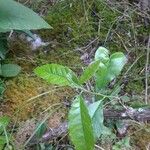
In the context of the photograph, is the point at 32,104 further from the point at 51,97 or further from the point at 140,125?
the point at 140,125

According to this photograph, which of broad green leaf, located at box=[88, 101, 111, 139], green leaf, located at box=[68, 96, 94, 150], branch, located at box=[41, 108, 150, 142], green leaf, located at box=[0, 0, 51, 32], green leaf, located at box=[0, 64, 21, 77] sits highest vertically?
green leaf, located at box=[0, 0, 51, 32]

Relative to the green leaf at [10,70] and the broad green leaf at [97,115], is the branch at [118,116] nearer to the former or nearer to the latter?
the broad green leaf at [97,115]

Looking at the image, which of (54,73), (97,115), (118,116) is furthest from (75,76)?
(118,116)

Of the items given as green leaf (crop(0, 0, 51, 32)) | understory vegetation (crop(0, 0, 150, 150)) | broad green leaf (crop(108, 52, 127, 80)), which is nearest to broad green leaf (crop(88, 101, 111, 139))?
understory vegetation (crop(0, 0, 150, 150))

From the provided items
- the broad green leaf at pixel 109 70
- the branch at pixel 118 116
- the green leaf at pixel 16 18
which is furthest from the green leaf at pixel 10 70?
the broad green leaf at pixel 109 70

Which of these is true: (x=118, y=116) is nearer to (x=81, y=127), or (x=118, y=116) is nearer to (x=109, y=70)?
(x=109, y=70)

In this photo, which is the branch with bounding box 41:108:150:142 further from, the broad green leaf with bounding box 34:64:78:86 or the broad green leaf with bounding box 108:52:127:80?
the broad green leaf with bounding box 34:64:78:86

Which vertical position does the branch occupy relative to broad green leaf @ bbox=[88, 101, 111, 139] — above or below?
below

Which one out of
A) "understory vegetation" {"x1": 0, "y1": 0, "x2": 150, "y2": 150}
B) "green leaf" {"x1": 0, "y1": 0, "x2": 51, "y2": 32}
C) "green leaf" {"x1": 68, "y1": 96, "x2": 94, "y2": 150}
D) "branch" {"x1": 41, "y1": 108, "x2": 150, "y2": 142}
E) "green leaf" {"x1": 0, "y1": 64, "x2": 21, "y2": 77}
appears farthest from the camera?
"green leaf" {"x1": 0, "y1": 64, "x2": 21, "y2": 77}
